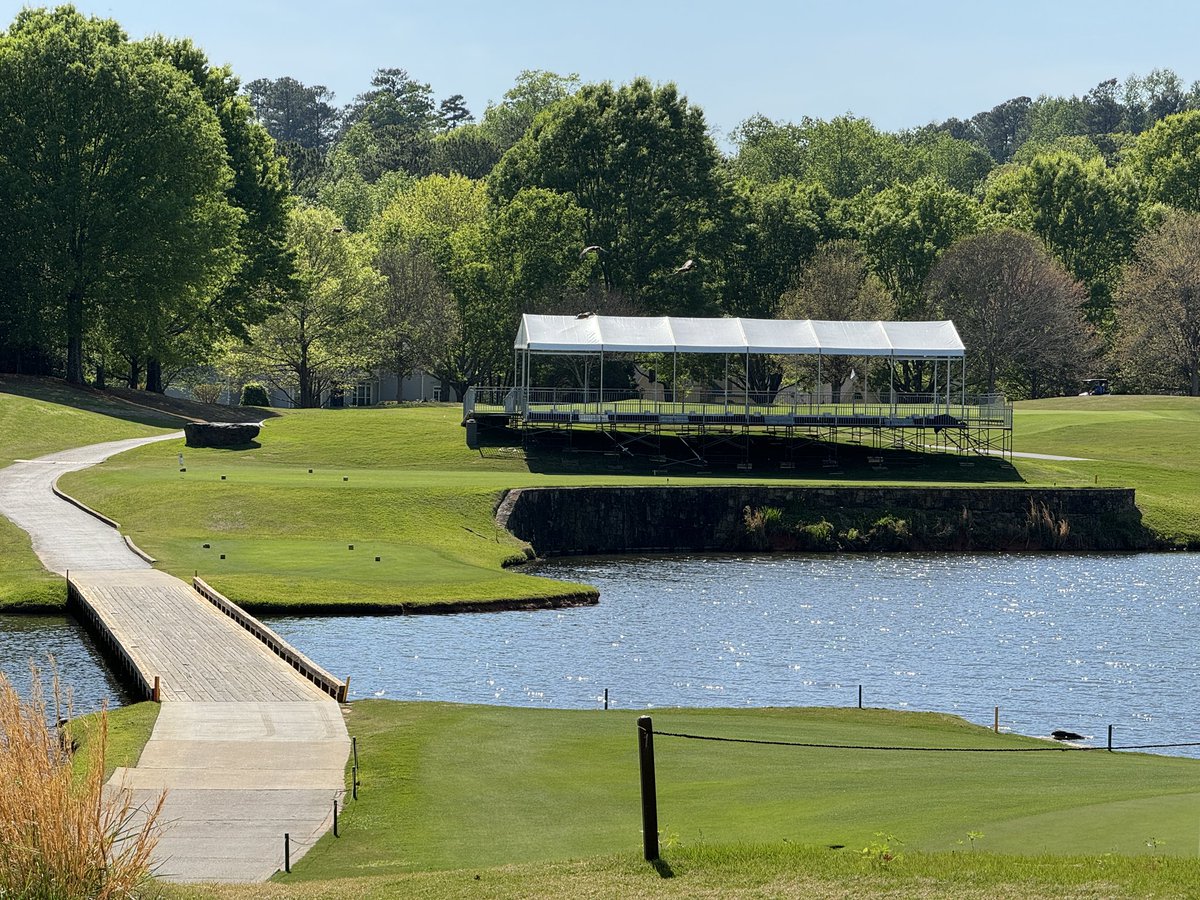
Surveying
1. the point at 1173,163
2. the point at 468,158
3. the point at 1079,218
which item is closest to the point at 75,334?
the point at 1079,218

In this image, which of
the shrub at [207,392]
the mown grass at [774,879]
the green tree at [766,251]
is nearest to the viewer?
the mown grass at [774,879]

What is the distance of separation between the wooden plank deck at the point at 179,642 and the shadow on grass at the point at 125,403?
139ft

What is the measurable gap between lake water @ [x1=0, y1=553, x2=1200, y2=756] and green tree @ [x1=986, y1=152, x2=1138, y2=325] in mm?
75387

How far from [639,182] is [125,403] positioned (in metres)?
39.7

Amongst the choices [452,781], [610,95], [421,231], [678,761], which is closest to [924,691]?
[678,761]

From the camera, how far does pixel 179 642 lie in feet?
119

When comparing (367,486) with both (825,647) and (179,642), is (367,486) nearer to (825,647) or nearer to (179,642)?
(825,647)

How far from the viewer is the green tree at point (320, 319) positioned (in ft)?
367

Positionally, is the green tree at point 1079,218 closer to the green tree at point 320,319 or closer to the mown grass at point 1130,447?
the mown grass at point 1130,447

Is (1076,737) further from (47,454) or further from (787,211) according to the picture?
(787,211)

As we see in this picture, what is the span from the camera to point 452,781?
79.6ft

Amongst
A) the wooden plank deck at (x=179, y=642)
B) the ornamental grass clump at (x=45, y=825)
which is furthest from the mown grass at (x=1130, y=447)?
the ornamental grass clump at (x=45, y=825)

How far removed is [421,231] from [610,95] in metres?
19.1

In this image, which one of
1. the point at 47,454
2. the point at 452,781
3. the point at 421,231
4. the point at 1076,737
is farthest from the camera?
the point at 421,231
